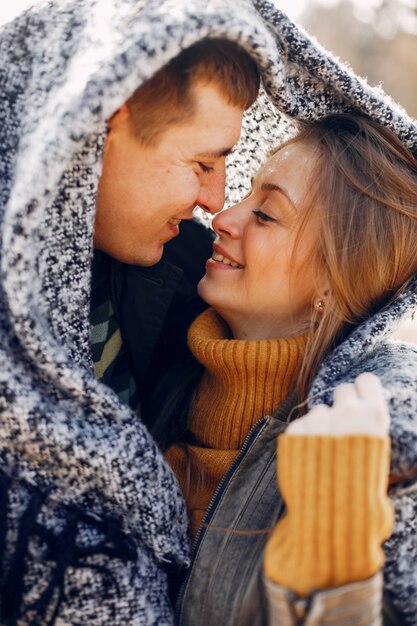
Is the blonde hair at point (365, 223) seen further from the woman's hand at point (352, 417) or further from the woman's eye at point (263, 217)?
the woman's hand at point (352, 417)

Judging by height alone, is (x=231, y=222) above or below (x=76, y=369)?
above

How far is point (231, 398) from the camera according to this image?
192 cm

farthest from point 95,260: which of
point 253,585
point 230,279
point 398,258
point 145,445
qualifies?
point 253,585

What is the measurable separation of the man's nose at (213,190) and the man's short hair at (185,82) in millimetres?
238

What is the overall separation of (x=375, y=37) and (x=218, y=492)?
1978 centimetres

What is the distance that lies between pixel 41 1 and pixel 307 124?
0.82m

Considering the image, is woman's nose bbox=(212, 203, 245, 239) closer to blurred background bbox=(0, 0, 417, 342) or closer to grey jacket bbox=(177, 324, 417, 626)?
grey jacket bbox=(177, 324, 417, 626)

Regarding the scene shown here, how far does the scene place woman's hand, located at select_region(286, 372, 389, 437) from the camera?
1252 millimetres

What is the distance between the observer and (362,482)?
1.24 meters

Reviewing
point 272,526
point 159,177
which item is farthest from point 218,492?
point 159,177

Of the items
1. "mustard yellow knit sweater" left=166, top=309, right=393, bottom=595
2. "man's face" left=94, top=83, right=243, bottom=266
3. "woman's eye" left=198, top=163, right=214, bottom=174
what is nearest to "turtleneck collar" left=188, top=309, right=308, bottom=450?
"man's face" left=94, top=83, right=243, bottom=266

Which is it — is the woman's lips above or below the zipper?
above

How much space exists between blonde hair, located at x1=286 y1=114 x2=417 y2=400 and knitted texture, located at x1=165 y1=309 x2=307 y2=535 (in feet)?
0.52

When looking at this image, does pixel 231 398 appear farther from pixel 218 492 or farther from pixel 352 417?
pixel 352 417
